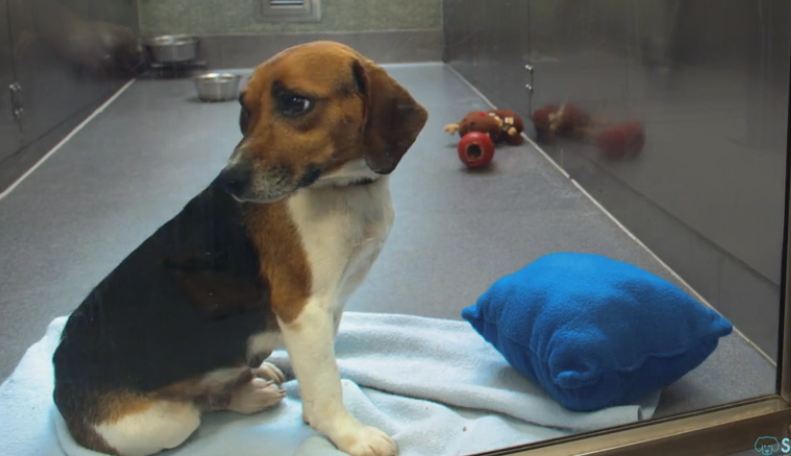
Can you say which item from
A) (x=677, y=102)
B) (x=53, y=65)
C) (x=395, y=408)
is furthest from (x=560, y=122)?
(x=53, y=65)

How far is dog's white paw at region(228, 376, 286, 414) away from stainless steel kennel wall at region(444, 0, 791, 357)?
0.50 m

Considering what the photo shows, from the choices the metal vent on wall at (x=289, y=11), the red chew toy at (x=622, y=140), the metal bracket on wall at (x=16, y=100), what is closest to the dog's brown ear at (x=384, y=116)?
the metal vent on wall at (x=289, y=11)

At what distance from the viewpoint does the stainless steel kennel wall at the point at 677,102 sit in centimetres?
137

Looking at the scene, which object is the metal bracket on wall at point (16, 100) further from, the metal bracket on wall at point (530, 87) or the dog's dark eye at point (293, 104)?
the metal bracket on wall at point (530, 87)

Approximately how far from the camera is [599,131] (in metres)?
1.70

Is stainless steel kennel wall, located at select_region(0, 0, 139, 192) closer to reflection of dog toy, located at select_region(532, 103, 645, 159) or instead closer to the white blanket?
the white blanket

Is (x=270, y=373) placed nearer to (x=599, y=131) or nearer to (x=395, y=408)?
(x=395, y=408)

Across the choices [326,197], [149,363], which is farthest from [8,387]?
[326,197]

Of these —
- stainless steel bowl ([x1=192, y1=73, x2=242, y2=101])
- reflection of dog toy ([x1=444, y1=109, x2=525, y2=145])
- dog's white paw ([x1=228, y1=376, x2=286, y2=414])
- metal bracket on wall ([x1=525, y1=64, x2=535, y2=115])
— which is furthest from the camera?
metal bracket on wall ([x1=525, y1=64, x2=535, y2=115])

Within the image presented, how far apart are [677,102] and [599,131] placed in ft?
0.54

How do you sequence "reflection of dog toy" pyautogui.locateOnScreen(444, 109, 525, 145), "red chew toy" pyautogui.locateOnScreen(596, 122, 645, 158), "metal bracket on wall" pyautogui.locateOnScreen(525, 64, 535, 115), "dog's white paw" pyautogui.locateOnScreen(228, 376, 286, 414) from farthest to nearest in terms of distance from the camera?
"red chew toy" pyautogui.locateOnScreen(596, 122, 645, 158)
"metal bracket on wall" pyautogui.locateOnScreen(525, 64, 535, 115)
"reflection of dog toy" pyautogui.locateOnScreen(444, 109, 525, 145)
"dog's white paw" pyautogui.locateOnScreen(228, 376, 286, 414)

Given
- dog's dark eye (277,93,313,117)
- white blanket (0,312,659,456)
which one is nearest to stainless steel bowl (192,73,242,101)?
dog's dark eye (277,93,313,117)

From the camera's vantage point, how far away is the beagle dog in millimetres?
1003

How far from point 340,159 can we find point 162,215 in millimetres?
271
